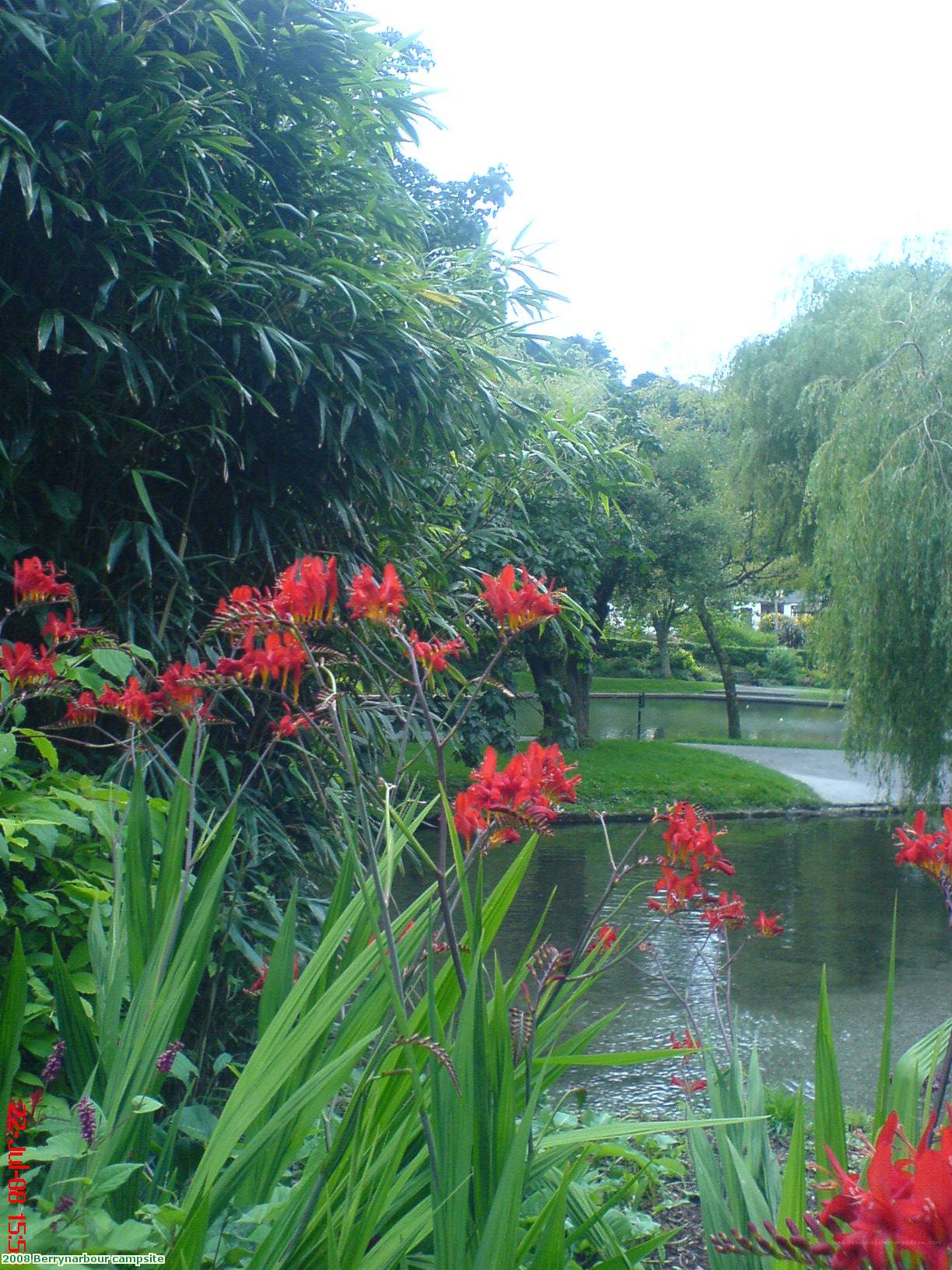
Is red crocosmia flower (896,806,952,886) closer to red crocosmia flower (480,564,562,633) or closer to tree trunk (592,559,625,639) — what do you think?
red crocosmia flower (480,564,562,633)

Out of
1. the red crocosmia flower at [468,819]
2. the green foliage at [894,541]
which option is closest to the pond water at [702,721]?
the green foliage at [894,541]

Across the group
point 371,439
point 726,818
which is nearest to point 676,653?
point 726,818

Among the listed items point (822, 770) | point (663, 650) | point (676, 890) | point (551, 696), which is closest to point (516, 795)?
point (676, 890)

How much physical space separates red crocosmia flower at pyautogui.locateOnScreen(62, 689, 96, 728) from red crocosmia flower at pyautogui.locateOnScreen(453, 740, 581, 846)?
30.5 inches

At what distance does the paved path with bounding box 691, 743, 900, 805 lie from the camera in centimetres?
1243

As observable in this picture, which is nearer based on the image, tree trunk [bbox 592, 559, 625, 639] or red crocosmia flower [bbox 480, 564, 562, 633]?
red crocosmia flower [bbox 480, 564, 562, 633]

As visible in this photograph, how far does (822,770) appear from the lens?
1426cm

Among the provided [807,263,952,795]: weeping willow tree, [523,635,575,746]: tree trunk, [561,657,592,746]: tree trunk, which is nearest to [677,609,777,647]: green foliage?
[561,657,592,746]: tree trunk

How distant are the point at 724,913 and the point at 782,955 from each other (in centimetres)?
443

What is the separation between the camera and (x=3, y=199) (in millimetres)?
2824

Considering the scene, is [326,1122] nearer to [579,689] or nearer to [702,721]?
[579,689]

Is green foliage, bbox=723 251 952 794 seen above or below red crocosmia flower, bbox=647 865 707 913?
above

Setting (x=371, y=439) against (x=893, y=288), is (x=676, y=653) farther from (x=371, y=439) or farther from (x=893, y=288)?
(x=371, y=439)

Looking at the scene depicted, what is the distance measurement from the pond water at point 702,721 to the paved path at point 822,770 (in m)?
0.56
